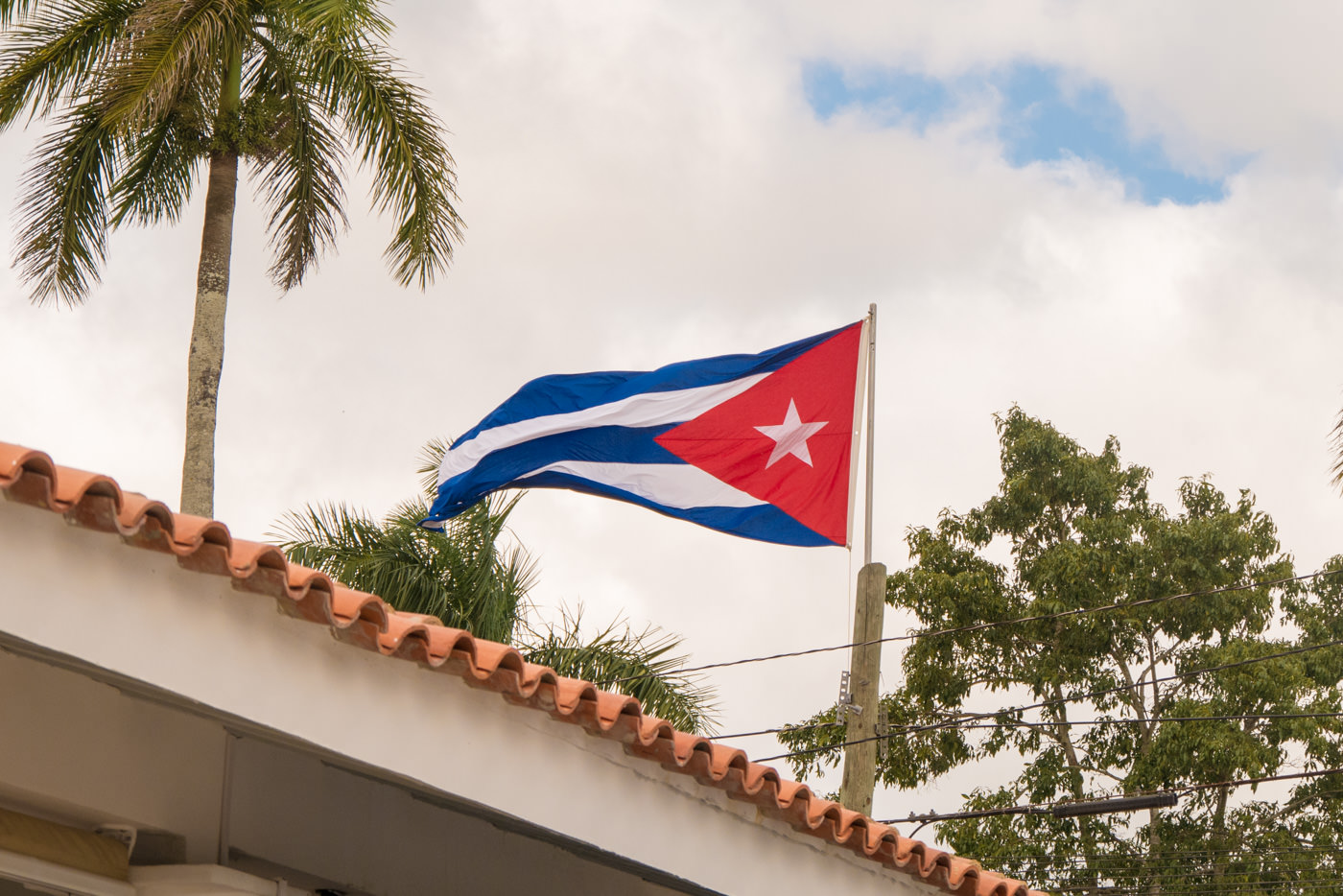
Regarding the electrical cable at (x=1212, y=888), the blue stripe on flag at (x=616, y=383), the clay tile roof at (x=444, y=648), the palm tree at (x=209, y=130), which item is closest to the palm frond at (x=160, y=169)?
the palm tree at (x=209, y=130)

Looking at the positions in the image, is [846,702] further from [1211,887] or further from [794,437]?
[1211,887]

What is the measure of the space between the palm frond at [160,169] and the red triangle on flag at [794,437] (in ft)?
25.1

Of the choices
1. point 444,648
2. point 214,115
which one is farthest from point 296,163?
point 444,648

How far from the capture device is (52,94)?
14586 millimetres

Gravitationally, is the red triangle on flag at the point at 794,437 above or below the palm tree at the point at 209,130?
below

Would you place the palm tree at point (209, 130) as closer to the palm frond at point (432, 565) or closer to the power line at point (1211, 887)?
the palm frond at point (432, 565)

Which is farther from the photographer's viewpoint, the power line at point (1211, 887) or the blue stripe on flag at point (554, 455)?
the power line at point (1211, 887)

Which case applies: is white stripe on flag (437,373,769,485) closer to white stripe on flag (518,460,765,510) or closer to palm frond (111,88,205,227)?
white stripe on flag (518,460,765,510)

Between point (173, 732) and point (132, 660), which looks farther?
point (173, 732)

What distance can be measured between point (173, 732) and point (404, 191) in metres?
10.5

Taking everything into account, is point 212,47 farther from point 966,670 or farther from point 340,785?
point 966,670

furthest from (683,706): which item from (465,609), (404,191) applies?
(404,191)

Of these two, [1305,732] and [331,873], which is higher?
[1305,732]

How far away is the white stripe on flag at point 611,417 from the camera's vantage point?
10.3m
